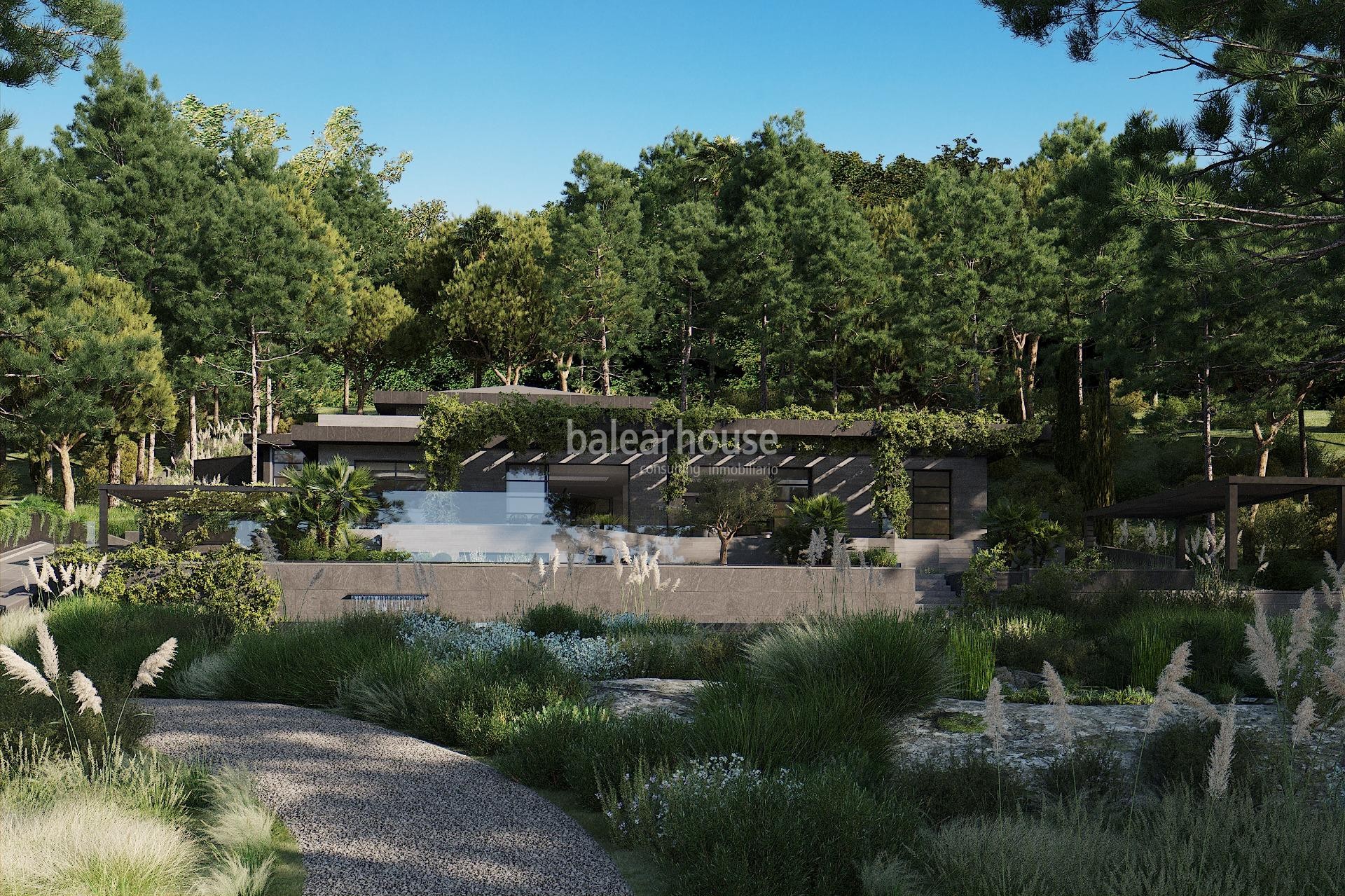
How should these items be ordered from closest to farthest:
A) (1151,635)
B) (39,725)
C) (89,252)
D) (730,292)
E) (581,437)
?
(39,725)
(1151,635)
(581,437)
(89,252)
(730,292)

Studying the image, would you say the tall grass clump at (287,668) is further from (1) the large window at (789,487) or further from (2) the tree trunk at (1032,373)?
(2) the tree trunk at (1032,373)

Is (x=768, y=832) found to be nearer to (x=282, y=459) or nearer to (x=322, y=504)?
(x=322, y=504)

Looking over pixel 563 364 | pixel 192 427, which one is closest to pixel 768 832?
pixel 192 427

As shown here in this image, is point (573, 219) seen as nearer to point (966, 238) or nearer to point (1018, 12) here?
point (966, 238)

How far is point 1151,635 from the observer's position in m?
9.90

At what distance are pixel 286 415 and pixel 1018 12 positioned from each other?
106 ft

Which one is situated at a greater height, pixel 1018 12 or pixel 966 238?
pixel 966 238

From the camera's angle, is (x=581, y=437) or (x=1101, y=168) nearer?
(x=1101, y=168)

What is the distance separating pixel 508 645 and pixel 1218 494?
11525 millimetres

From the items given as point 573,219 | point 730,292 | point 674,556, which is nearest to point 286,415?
point 573,219

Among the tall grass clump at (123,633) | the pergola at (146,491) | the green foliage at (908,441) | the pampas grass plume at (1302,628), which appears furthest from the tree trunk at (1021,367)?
the pampas grass plume at (1302,628)

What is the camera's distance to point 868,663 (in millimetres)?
7727

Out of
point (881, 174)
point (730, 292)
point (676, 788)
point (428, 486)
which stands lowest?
point (676, 788)

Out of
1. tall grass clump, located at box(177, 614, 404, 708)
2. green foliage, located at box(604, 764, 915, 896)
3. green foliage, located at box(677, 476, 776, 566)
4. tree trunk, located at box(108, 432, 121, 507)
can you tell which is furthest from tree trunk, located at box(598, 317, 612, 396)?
green foliage, located at box(604, 764, 915, 896)
